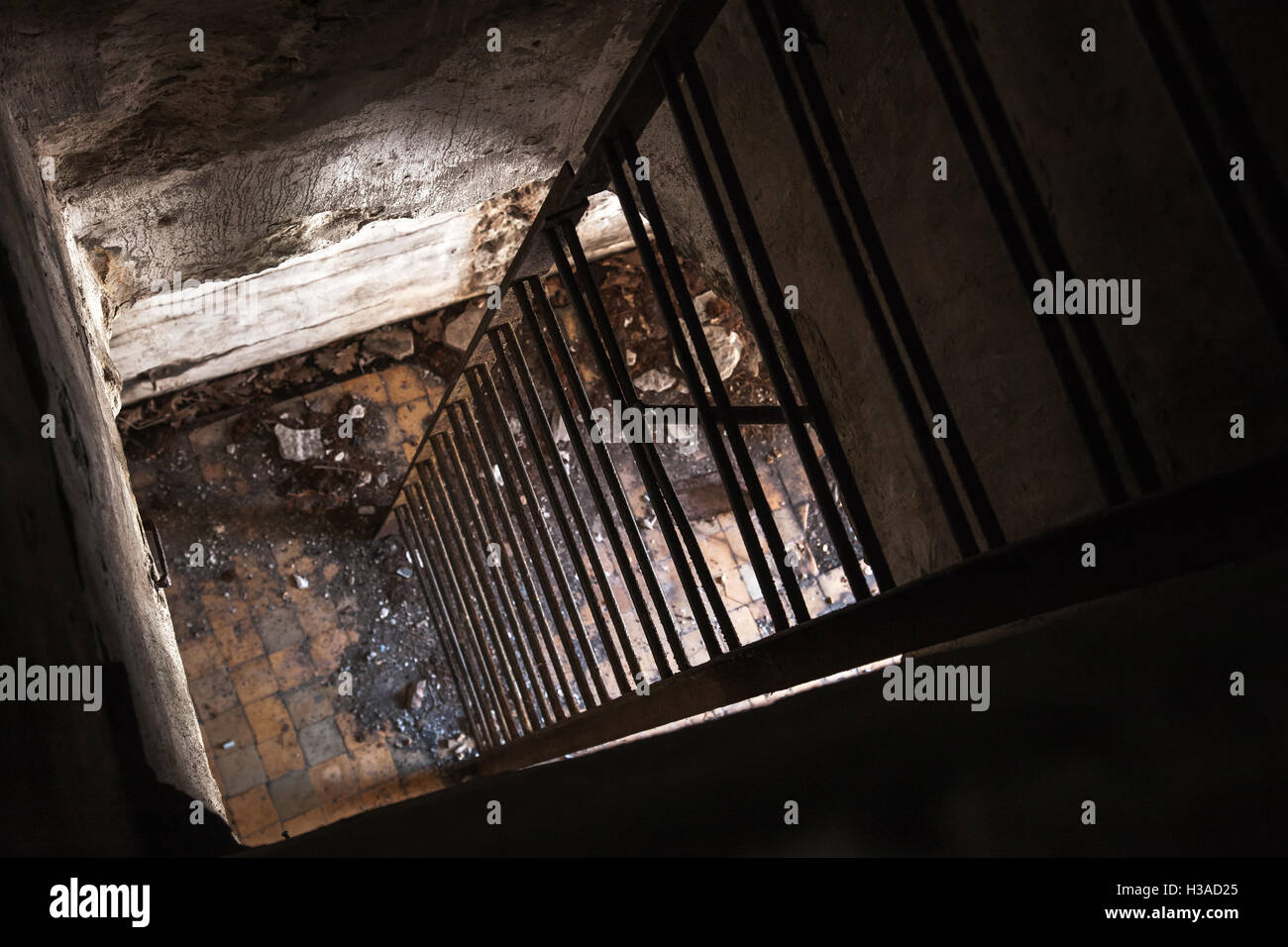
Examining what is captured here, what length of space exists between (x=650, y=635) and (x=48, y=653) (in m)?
1.72

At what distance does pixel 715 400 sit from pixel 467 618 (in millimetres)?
3034

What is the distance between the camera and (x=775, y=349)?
1731 mm

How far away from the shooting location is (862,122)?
2223mm

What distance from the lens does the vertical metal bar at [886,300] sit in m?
1.43

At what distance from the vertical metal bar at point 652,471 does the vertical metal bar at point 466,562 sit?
1.88 metres

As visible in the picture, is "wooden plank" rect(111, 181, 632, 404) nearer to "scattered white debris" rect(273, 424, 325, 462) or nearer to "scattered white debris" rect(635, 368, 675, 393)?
"scattered white debris" rect(273, 424, 325, 462)

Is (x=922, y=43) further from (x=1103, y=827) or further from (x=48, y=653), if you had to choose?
(x=48, y=653)

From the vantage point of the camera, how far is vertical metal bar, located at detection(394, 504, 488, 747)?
481 centimetres

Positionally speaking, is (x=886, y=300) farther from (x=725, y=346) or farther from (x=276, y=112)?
(x=725, y=346)

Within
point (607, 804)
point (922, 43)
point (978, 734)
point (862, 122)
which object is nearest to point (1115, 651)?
point (978, 734)

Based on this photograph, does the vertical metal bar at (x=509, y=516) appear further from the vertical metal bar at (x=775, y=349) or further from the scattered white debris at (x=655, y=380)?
the scattered white debris at (x=655, y=380)

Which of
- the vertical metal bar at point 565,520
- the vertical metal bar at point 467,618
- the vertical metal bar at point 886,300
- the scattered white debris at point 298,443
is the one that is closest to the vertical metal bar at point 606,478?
the vertical metal bar at point 565,520

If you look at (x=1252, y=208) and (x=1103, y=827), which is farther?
(x=1252, y=208)
